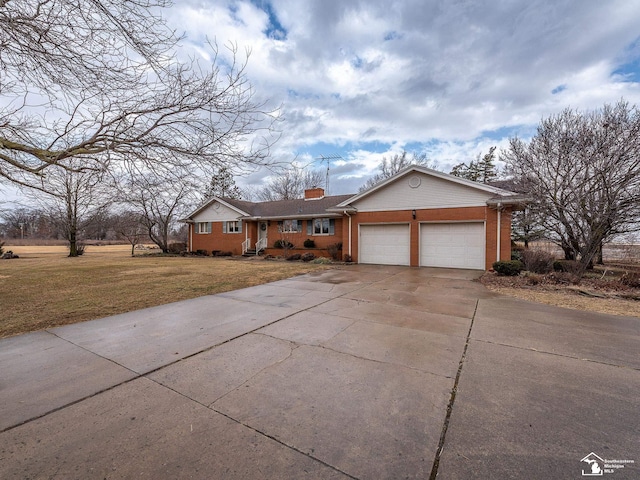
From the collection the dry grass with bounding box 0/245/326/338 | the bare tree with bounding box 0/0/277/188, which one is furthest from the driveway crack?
the dry grass with bounding box 0/245/326/338

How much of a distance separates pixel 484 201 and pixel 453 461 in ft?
43.1

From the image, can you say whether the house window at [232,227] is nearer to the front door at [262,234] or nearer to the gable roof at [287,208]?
the gable roof at [287,208]

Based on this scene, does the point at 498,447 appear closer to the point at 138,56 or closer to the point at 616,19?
the point at 138,56

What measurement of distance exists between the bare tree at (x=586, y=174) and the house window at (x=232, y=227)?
19226 millimetres

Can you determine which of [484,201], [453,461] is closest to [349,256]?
[484,201]

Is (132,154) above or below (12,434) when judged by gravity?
above

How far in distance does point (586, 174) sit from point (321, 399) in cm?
1417

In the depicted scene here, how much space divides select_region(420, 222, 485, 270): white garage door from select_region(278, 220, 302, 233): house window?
30.2ft

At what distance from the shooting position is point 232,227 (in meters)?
23.6

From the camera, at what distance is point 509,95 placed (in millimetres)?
13008

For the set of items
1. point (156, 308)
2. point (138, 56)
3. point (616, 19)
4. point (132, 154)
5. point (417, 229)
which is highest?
point (616, 19)

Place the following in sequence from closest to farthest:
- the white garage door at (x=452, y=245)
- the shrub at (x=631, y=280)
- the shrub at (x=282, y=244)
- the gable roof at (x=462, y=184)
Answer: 1. the shrub at (x=631, y=280)
2. the gable roof at (x=462, y=184)
3. the white garage door at (x=452, y=245)
4. the shrub at (x=282, y=244)

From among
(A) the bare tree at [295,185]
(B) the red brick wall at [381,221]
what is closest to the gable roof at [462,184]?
(B) the red brick wall at [381,221]

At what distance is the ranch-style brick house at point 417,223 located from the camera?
12656mm
